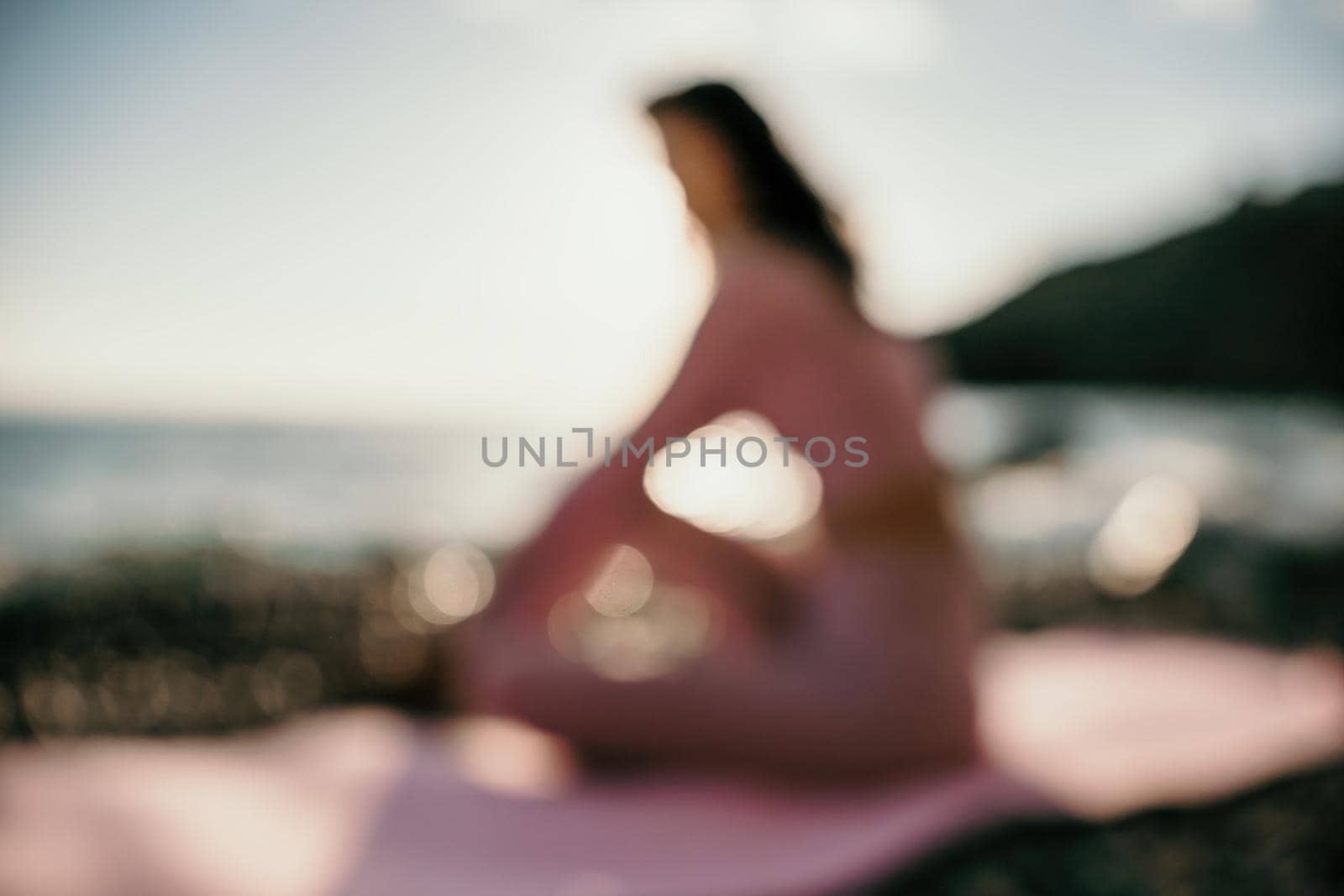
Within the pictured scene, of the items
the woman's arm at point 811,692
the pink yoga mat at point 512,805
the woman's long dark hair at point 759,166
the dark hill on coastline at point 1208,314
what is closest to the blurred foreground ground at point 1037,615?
the pink yoga mat at point 512,805

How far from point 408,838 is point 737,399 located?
0.94m

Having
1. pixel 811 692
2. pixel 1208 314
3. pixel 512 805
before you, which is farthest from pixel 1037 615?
pixel 1208 314

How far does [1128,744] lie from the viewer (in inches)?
71.1

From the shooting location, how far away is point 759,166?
1754 millimetres

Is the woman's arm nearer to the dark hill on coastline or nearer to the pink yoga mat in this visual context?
the pink yoga mat

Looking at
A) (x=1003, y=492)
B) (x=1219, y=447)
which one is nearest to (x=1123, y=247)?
(x=1219, y=447)

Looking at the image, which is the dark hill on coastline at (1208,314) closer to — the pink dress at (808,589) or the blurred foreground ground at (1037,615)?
the blurred foreground ground at (1037,615)

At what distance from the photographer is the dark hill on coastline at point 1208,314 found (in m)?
6.64

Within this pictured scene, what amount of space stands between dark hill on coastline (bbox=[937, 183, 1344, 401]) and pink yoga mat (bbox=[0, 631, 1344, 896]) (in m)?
6.11

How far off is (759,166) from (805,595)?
911 millimetres

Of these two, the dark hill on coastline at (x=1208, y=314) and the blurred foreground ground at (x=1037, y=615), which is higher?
the dark hill on coastline at (x=1208, y=314)

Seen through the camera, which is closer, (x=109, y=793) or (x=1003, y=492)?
(x=109, y=793)

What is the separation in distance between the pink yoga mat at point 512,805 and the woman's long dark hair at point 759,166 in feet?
3.40

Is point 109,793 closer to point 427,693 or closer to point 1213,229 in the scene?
point 427,693
